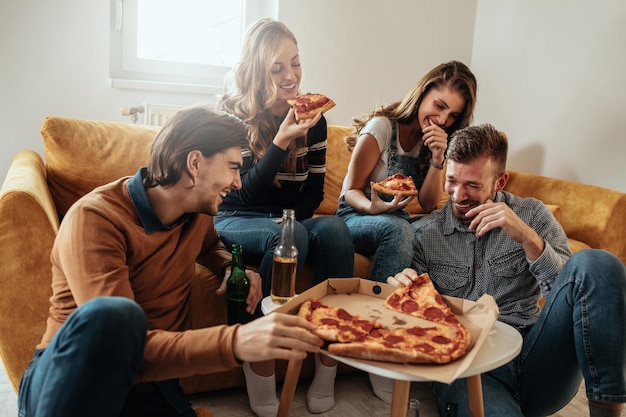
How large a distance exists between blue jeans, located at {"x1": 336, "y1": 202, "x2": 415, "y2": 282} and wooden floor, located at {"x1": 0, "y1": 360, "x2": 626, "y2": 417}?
473mm

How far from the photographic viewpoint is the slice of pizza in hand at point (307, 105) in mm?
2076

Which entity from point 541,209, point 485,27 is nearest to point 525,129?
point 485,27

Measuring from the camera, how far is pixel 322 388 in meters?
2.04

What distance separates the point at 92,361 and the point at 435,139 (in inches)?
63.9

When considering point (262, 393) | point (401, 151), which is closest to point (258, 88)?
point (401, 151)

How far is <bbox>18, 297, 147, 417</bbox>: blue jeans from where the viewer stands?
1.03 meters

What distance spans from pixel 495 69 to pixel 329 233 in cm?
271

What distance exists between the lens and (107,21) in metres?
3.14

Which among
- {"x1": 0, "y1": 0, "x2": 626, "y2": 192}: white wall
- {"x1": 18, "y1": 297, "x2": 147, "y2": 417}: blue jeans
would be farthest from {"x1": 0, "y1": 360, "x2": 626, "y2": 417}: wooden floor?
{"x1": 0, "y1": 0, "x2": 626, "y2": 192}: white wall

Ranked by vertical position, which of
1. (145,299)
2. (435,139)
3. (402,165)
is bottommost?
(145,299)

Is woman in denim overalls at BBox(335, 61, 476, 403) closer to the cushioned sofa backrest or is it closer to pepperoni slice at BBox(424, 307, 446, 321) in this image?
pepperoni slice at BBox(424, 307, 446, 321)

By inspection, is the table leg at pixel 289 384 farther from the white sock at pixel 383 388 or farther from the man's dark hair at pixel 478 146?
the man's dark hair at pixel 478 146

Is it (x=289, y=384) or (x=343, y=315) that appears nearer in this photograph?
(x=343, y=315)

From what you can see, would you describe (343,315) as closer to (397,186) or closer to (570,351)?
(570,351)
